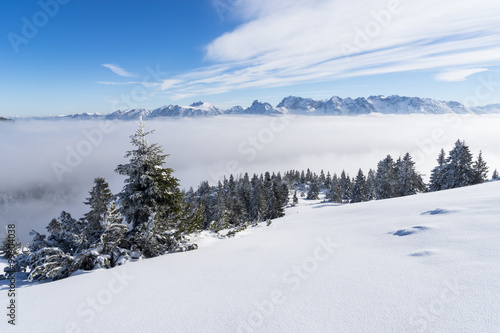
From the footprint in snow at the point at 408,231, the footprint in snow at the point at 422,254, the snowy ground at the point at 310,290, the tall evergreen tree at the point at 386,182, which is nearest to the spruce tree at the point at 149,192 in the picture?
the snowy ground at the point at 310,290

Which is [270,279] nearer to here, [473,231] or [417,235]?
[417,235]

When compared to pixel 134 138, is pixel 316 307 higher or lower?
lower

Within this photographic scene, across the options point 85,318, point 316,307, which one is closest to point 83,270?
point 85,318

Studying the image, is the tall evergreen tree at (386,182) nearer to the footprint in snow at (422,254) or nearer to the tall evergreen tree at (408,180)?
the tall evergreen tree at (408,180)

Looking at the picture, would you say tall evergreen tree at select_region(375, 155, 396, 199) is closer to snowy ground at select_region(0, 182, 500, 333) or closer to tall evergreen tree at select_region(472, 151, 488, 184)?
tall evergreen tree at select_region(472, 151, 488, 184)

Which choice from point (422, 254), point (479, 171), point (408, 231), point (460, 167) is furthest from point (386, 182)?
point (422, 254)

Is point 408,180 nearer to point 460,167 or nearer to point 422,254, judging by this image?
point 460,167

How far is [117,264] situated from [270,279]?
5500 millimetres

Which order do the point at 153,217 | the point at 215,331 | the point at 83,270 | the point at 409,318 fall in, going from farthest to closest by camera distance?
the point at 153,217, the point at 83,270, the point at 215,331, the point at 409,318

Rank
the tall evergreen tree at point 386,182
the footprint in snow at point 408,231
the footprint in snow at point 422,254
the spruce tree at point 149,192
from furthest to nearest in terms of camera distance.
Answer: the tall evergreen tree at point 386,182
the spruce tree at point 149,192
the footprint in snow at point 408,231
the footprint in snow at point 422,254

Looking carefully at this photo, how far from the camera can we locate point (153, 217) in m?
8.86

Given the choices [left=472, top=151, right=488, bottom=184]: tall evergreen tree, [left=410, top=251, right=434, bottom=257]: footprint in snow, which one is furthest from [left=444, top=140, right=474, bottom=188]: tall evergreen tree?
[left=410, top=251, right=434, bottom=257]: footprint in snow

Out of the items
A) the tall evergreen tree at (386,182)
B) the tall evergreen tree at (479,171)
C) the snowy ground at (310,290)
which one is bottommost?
the tall evergreen tree at (386,182)

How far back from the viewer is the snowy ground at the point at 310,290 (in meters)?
2.93
